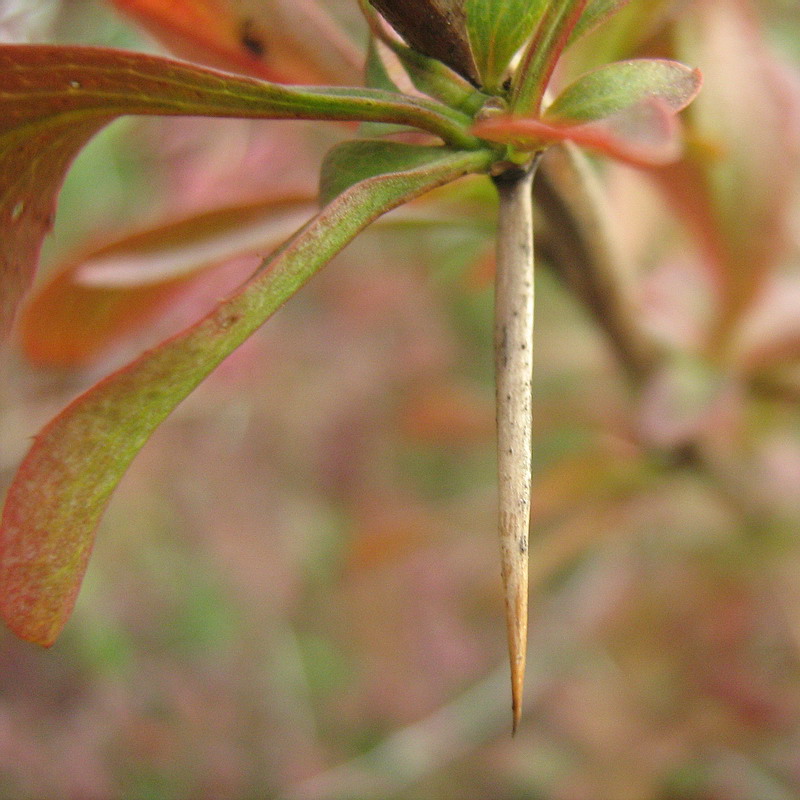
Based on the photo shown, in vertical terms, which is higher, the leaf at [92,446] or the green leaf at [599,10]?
the green leaf at [599,10]

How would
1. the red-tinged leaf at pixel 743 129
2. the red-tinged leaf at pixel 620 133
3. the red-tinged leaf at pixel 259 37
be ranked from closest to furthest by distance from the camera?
1. the red-tinged leaf at pixel 620 133
2. the red-tinged leaf at pixel 259 37
3. the red-tinged leaf at pixel 743 129

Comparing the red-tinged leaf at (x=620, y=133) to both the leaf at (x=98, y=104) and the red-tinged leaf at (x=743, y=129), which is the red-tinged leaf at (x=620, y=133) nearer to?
the leaf at (x=98, y=104)

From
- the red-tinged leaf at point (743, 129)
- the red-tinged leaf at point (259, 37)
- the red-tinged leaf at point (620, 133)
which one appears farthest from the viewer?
the red-tinged leaf at point (743, 129)

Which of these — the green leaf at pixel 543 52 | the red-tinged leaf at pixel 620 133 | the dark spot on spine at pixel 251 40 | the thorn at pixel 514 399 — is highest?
the dark spot on spine at pixel 251 40

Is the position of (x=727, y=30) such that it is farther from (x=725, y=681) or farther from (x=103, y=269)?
(x=725, y=681)

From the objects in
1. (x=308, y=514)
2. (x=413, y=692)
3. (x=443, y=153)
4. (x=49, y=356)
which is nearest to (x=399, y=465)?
(x=308, y=514)

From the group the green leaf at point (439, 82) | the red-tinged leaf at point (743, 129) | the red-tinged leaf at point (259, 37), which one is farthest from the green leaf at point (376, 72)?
the red-tinged leaf at point (743, 129)

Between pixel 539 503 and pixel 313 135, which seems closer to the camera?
pixel 539 503
